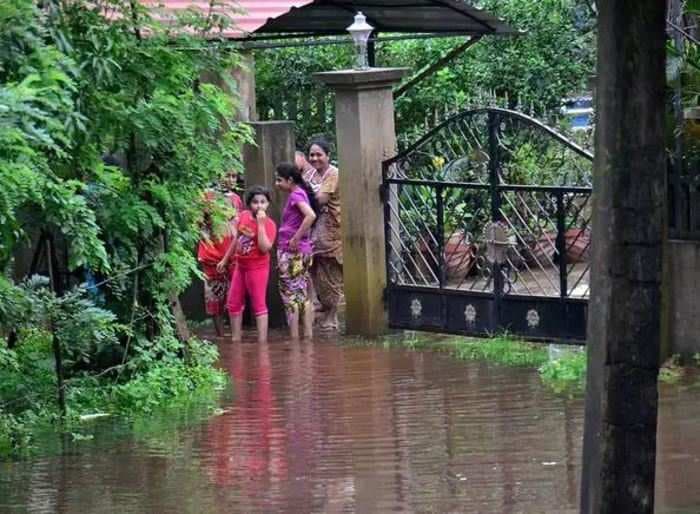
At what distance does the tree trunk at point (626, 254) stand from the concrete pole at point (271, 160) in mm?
9905

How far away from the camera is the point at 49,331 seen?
34.4 ft

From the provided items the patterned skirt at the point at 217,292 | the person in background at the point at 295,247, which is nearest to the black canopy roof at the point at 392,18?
the person in background at the point at 295,247

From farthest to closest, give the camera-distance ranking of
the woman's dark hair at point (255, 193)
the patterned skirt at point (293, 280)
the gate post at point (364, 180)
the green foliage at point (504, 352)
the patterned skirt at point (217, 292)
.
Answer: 1. the patterned skirt at point (217, 292)
2. the patterned skirt at point (293, 280)
3. the woman's dark hair at point (255, 193)
4. the gate post at point (364, 180)
5. the green foliage at point (504, 352)

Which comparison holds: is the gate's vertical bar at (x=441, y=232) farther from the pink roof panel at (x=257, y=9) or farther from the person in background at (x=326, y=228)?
the pink roof panel at (x=257, y=9)

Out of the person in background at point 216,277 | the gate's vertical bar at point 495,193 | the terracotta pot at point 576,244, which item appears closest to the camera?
the terracotta pot at point 576,244

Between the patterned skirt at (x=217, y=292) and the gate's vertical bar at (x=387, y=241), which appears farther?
the patterned skirt at (x=217, y=292)

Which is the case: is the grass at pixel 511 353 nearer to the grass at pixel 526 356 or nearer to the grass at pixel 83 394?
the grass at pixel 526 356

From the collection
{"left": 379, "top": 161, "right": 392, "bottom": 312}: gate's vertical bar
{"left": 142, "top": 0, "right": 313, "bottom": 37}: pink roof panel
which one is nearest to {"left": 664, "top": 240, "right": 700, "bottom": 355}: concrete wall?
{"left": 379, "top": 161, "right": 392, "bottom": 312}: gate's vertical bar

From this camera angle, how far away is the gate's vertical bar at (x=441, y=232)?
44.0 ft

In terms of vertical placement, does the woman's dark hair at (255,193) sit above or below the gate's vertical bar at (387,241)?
above

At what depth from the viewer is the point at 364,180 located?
45.6ft

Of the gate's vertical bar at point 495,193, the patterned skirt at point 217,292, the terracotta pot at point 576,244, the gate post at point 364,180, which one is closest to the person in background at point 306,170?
the gate post at point 364,180

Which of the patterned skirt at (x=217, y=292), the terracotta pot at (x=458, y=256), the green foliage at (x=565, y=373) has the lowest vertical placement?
the green foliage at (x=565, y=373)

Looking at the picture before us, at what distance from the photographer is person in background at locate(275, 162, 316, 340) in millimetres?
14336
